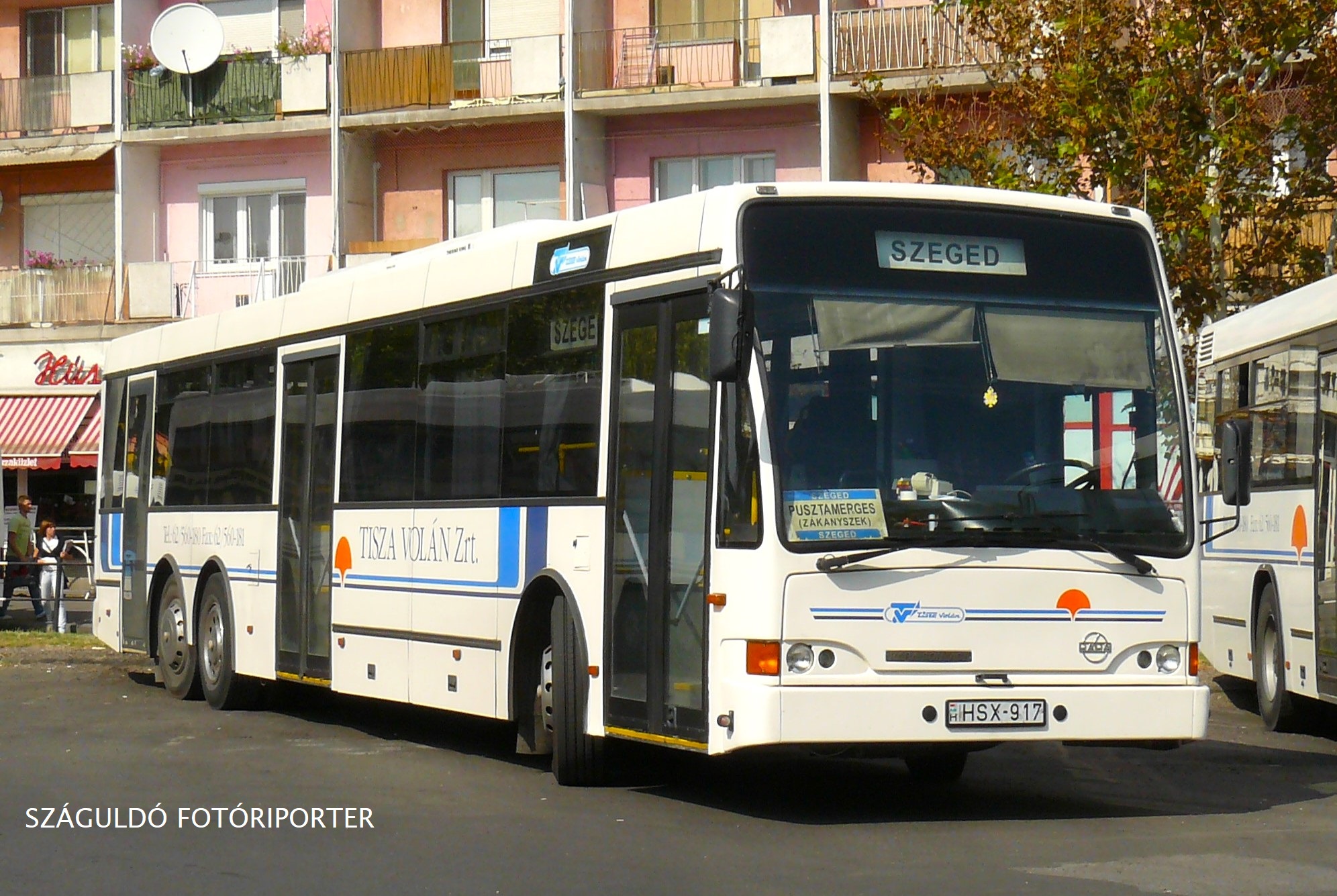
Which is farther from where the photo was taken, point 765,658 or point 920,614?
point 920,614

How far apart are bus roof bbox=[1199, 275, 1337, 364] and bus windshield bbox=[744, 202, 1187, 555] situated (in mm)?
4307

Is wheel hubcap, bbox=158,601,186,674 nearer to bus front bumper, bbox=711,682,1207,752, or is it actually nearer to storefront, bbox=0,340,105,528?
bus front bumper, bbox=711,682,1207,752

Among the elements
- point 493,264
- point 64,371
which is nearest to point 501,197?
point 64,371

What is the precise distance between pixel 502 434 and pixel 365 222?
25.4 m

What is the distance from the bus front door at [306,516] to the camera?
589 inches

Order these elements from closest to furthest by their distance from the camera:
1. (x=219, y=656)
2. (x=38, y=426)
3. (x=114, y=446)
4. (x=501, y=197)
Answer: (x=219, y=656) → (x=114, y=446) → (x=501, y=197) → (x=38, y=426)

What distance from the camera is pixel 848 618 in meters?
9.90

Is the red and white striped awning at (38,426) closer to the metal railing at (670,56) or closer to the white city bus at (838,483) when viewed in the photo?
the metal railing at (670,56)

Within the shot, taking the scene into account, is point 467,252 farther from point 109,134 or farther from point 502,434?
point 109,134

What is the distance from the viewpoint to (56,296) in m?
38.8

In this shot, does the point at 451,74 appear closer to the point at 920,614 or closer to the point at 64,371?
the point at 64,371

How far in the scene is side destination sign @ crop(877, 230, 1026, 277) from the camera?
34.1 feet

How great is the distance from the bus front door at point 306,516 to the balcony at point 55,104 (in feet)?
80.9

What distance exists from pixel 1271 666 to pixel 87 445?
26.1m
